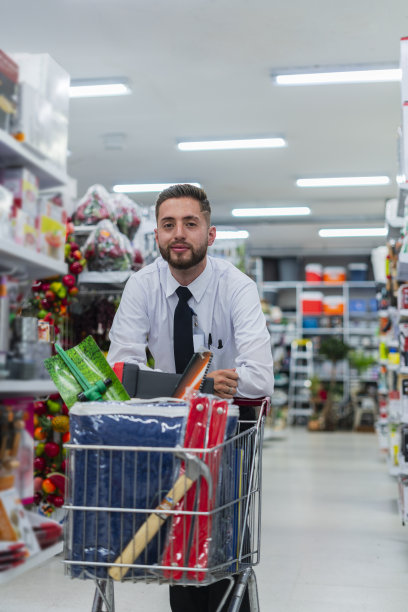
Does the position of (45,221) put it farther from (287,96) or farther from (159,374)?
(287,96)

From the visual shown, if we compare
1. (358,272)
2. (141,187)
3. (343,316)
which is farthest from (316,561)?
(358,272)

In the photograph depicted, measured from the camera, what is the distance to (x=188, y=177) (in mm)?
12461

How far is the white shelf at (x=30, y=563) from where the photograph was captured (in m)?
1.63

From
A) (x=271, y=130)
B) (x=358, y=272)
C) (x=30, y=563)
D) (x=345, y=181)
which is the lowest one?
(x=30, y=563)

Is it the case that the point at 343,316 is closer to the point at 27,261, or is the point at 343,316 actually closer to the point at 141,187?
the point at 141,187

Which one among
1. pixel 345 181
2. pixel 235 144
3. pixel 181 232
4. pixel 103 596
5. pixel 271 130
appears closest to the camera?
pixel 103 596

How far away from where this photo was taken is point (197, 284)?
7.88 feet

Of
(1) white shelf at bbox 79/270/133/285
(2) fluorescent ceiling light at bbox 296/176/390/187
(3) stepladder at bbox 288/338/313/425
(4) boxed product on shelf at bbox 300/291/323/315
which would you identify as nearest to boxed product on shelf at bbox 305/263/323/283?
(4) boxed product on shelf at bbox 300/291/323/315

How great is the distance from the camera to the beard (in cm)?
227

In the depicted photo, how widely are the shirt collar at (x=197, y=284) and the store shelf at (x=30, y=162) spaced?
0.56m

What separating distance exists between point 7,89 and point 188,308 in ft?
2.95

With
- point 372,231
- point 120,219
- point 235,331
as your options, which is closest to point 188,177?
point 372,231

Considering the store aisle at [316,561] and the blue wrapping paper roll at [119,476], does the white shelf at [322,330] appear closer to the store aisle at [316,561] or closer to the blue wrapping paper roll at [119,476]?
the store aisle at [316,561]

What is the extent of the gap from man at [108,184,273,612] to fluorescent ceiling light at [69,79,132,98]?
6.14 meters
